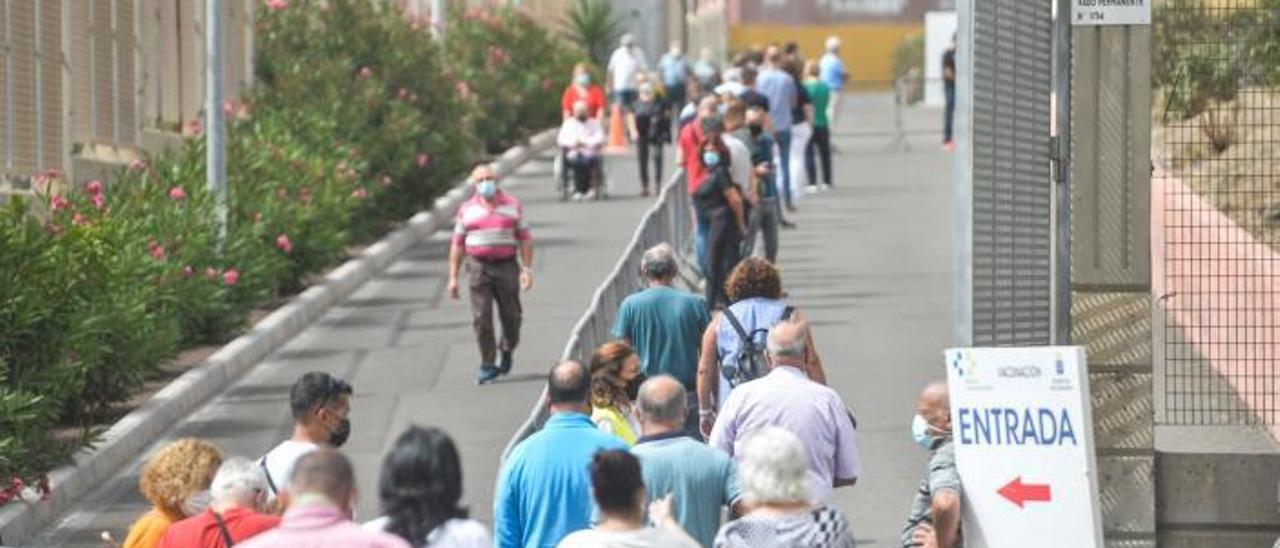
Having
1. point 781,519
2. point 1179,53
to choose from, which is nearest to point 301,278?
point 1179,53

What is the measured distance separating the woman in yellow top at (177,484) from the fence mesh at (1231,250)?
19.2 ft

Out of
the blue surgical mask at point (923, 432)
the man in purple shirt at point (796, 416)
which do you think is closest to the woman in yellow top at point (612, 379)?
the man in purple shirt at point (796, 416)

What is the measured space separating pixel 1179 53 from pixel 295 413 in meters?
7.25

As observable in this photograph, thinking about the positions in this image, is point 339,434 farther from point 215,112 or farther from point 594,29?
point 594,29

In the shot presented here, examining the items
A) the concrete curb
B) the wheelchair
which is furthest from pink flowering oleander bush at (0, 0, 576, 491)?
the wheelchair

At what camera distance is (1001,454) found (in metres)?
12.6

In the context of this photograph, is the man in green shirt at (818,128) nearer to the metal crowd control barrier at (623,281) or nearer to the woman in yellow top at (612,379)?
the metal crowd control barrier at (623,281)

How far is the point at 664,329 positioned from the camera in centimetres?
1631

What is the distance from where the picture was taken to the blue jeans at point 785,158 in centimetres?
3444

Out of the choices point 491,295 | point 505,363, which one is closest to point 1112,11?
point 491,295

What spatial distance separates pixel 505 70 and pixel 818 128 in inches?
457

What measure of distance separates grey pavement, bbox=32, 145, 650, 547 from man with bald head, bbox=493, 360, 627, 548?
583cm

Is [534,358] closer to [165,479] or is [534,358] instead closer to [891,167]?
[165,479]

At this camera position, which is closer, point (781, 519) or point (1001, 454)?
point (781, 519)
